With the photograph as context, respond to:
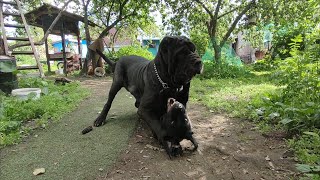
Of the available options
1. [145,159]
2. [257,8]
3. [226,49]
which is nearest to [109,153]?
[145,159]

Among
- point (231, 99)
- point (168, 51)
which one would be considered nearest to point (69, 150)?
point (168, 51)

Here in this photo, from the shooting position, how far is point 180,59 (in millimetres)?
2480

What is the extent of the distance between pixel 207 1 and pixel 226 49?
226 cm

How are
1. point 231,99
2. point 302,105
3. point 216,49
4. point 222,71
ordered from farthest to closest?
point 216,49 → point 222,71 → point 231,99 → point 302,105

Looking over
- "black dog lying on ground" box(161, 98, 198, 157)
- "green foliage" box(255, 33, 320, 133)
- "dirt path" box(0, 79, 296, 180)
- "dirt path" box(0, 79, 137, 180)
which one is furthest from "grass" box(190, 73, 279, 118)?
"black dog lying on ground" box(161, 98, 198, 157)

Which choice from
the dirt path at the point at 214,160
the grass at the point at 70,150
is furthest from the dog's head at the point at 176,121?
the grass at the point at 70,150

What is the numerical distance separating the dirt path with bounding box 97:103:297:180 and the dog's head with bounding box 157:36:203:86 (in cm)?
79

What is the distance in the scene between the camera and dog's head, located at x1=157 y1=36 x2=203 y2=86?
2381 mm

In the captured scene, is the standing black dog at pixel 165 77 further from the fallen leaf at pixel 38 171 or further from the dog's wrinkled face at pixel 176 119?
the fallen leaf at pixel 38 171

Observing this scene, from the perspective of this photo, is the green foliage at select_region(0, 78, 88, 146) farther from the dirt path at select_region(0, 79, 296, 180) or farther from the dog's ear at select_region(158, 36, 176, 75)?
the dog's ear at select_region(158, 36, 176, 75)

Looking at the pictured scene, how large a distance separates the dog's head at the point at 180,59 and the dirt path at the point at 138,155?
80cm

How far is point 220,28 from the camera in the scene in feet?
42.7

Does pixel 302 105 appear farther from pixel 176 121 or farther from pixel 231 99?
pixel 231 99

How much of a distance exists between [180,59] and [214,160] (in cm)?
105
